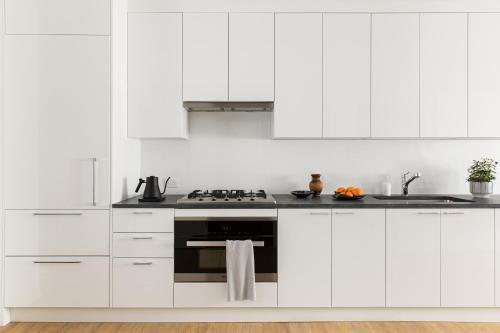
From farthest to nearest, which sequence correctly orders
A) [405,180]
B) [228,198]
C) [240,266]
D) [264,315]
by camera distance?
[405,180] < [228,198] < [264,315] < [240,266]

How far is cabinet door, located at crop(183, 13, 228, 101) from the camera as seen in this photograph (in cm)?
321

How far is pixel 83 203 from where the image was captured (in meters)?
2.91

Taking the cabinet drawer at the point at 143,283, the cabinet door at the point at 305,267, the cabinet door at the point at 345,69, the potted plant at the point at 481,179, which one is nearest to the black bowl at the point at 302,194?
the cabinet door at the point at 305,267

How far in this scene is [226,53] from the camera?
3.21 m

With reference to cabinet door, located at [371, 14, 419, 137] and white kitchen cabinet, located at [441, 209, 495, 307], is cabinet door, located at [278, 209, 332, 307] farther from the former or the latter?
cabinet door, located at [371, 14, 419, 137]

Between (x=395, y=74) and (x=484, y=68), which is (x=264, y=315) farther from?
(x=484, y=68)

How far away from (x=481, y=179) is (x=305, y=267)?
5.51 ft

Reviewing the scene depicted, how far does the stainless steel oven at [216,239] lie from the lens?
2924mm

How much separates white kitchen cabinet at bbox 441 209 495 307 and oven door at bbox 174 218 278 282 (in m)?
1.28

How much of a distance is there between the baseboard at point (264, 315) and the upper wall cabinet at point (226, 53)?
1687mm

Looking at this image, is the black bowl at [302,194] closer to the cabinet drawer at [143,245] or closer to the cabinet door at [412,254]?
the cabinet door at [412,254]

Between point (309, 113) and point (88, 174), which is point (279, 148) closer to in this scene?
point (309, 113)

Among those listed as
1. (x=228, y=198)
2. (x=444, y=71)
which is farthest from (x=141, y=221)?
(x=444, y=71)

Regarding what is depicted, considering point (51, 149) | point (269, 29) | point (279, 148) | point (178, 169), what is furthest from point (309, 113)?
point (51, 149)
